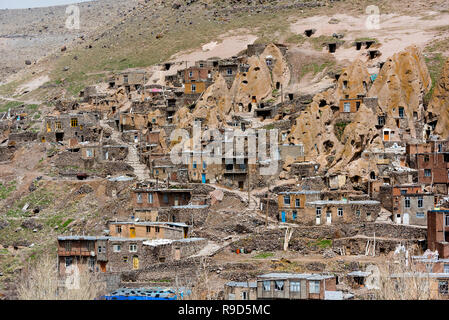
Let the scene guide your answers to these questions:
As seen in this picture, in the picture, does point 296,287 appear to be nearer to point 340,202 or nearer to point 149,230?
point 340,202

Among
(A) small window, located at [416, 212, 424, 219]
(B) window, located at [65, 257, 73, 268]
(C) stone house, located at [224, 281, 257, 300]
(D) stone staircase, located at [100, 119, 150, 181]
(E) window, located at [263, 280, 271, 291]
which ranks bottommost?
→ (B) window, located at [65, 257, 73, 268]

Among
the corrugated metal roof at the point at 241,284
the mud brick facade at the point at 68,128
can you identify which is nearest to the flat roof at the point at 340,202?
the corrugated metal roof at the point at 241,284

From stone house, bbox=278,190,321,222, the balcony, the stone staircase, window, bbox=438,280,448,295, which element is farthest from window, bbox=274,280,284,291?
the stone staircase

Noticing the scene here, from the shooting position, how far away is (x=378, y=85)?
202 feet

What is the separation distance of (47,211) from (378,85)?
28.1 m

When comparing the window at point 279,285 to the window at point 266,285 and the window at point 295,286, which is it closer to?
the window at point 295,286

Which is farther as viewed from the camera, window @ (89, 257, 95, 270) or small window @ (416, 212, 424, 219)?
window @ (89, 257, 95, 270)

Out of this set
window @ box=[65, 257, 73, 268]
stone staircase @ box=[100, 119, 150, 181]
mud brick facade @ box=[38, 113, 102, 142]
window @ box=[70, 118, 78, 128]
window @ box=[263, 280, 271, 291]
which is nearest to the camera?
window @ box=[263, 280, 271, 291]

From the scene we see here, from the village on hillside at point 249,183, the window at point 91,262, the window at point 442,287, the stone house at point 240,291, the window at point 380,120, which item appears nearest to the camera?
the window at point 442,287

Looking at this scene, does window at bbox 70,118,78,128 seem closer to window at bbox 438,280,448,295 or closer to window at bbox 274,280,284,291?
window at bbox 274,280,284,291

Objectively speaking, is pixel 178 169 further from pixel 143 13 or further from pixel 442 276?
pixel 143 13

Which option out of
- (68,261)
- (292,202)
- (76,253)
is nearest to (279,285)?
(292,202)

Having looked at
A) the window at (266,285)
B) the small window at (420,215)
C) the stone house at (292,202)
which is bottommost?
the window at (266,285)

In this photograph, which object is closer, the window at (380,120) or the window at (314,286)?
the window at (314,286)
